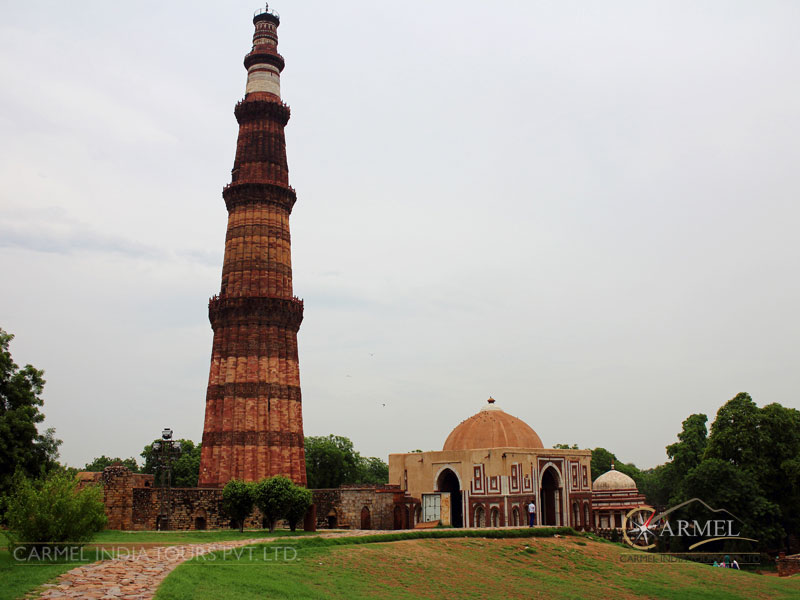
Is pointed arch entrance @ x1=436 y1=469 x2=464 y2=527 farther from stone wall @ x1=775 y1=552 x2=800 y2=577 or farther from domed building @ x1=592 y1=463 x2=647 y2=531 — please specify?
stone wall @ x1=775 y1=552 x2=800 y2=577

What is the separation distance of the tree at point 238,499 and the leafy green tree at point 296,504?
194 cm

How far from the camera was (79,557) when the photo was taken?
18.2 m

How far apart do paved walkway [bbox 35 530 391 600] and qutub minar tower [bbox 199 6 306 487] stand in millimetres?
16183

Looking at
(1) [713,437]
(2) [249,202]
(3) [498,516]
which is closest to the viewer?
(3) [498,516]

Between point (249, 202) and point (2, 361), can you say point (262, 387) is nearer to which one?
point (249, 202)

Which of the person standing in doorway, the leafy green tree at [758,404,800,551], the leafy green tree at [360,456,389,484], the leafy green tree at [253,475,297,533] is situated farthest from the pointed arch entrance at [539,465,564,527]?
the leafy green tree at [360,456,389,484]

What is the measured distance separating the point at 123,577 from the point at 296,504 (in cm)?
1438

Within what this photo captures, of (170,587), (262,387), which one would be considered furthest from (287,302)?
(170,587)

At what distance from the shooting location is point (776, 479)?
4662 centimetres

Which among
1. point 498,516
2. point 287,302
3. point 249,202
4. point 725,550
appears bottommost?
point 725,550

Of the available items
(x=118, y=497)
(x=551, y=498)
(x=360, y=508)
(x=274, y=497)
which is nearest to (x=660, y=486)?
(x=551, y=498)

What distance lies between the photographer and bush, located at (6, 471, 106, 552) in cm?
1825

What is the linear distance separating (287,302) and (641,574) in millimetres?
22027

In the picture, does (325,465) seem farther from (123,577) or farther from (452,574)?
(123,577)
